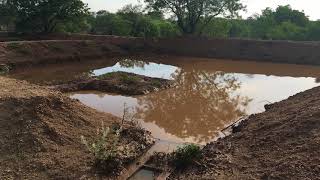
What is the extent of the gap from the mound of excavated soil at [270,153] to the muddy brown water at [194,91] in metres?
2.28

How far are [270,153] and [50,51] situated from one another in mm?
20557

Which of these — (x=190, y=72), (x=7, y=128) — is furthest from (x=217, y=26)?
(x=7, y=128)

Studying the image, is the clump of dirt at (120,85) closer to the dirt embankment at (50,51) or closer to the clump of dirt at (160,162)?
the dirt embankment at (50,51)

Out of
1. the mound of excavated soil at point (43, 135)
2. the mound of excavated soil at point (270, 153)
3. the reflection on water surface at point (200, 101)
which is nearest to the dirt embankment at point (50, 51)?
the reflection on water surface at point (200, 101)

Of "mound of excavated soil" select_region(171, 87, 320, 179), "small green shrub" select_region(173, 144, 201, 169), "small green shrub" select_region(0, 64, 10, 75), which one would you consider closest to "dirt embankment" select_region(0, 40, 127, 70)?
"small green shrub" select_region(0, 64, 10, 75)

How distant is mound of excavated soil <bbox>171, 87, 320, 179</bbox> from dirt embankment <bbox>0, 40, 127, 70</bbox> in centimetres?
1595

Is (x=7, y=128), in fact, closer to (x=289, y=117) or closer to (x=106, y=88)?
(x=289, y=117)

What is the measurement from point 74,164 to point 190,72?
650 inches

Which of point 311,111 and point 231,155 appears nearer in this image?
point 231,155

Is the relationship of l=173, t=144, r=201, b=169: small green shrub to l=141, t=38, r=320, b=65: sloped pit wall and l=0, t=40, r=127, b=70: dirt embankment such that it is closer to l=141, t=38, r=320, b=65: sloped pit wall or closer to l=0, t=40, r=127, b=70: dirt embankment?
l=0, t=40, r=127, b=70: dirt embankment

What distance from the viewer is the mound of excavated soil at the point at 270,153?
6.80 meters

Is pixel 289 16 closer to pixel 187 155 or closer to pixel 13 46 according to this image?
pixel 13 46

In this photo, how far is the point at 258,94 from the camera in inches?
694

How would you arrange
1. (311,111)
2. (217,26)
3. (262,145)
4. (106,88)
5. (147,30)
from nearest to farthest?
(262,145) → (311,111) → (106,88) → (217,26) → (147,30)
